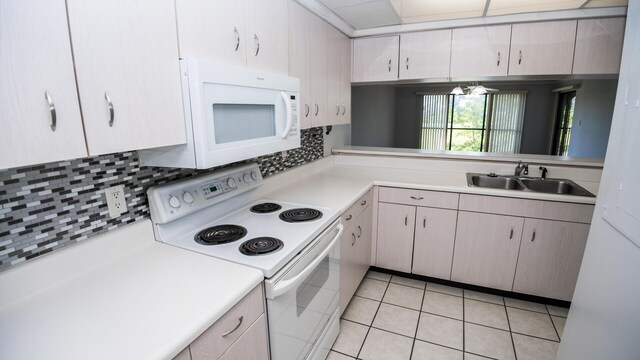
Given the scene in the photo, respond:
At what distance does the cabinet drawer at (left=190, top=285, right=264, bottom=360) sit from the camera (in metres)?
0.93

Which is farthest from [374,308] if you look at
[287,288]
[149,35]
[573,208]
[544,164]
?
[149,35]

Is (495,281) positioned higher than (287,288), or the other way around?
(287,288)

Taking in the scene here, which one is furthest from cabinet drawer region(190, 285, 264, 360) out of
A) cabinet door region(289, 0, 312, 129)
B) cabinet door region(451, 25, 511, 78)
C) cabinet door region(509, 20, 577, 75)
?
cabinet door region(509, 20, 577, 75)

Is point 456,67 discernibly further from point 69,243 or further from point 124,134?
point 69,243

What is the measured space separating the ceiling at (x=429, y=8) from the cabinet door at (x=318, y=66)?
0.53 feet

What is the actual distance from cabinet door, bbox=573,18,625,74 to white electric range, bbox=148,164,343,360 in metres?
2.27

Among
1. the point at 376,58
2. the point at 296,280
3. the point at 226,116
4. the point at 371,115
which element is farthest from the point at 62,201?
the point at 371,115

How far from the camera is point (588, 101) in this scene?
4957 millimetres

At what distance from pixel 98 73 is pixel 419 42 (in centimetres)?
255

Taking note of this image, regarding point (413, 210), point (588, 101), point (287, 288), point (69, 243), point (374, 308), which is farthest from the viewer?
point (588, 101)

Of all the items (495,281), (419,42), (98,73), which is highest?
(419,42)

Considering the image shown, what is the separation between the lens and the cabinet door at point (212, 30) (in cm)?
117

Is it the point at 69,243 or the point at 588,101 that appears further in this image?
the point at 588,101

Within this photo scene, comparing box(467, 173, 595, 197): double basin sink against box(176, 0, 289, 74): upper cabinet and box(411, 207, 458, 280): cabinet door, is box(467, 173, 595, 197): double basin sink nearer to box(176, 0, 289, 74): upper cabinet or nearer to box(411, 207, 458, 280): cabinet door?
box(411, 207, 458, 280): cabinet door
